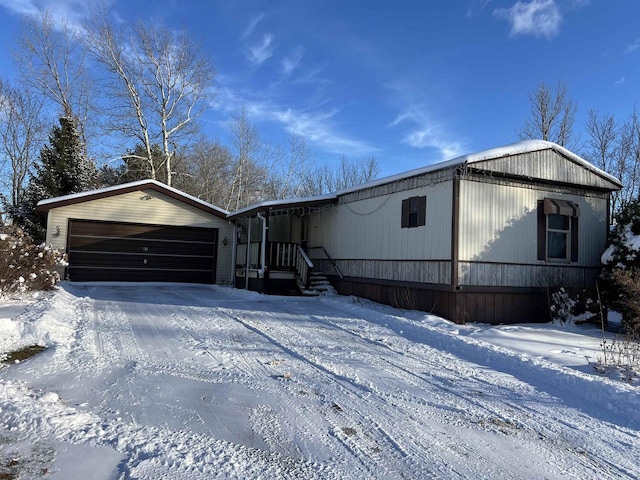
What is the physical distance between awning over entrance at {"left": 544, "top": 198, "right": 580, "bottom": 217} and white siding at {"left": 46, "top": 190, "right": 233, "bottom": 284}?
1133cm

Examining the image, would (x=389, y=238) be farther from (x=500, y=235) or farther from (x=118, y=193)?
(x=118, y=193)

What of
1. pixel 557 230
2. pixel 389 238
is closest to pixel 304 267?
pixel 389 238

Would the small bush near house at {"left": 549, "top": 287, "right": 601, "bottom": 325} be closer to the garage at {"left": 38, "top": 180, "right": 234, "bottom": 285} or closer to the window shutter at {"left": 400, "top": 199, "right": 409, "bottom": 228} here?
the window shutter at {"left": 400, "top": 199, "right": 409, "bottom": 228}

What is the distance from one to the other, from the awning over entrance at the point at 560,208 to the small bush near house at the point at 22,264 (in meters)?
11.7

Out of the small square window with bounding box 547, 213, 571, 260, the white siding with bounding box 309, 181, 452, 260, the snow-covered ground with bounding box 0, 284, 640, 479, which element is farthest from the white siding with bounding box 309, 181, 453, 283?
the snow-covered ground with bounding box 0, 284, 640, 479

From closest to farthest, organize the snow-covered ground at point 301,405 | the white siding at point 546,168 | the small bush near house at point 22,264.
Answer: the snow-covered ground at point 301,405, the small bush near house at point 22,264, the white siding at point 546,168

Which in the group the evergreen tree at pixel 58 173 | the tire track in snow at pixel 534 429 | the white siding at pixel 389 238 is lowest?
the tire track in snow at pixel 534 429

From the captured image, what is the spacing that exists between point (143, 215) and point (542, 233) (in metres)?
13.0

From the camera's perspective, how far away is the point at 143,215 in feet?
54.0

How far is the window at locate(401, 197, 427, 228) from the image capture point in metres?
10.9

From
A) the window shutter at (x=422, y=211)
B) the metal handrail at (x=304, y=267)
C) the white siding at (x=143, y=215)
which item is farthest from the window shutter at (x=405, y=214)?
the white siding at (x=143, y=215)

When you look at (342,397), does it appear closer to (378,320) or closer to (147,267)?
(378,320)

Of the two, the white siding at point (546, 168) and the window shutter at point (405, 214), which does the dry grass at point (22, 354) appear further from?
the white siding at point (546, 168)

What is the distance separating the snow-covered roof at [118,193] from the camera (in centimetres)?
1502
